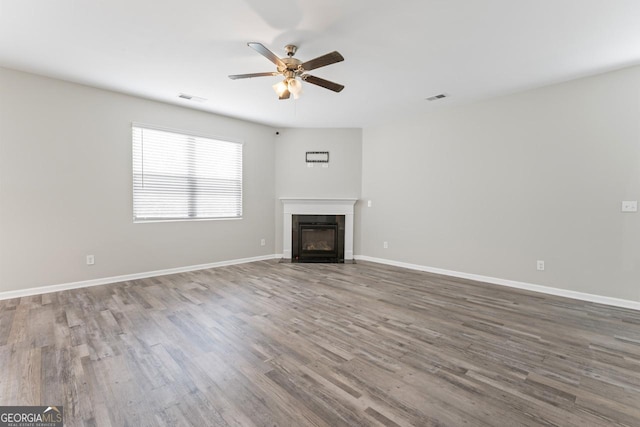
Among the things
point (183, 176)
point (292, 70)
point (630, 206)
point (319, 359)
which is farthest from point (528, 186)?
point (183, 176)

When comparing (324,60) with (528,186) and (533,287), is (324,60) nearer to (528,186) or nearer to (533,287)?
(528,186)

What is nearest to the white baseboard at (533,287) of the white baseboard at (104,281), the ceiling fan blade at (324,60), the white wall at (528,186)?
the white wall at (528,186)

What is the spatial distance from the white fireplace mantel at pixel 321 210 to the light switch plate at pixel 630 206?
12.6ft

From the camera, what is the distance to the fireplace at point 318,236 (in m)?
5.85

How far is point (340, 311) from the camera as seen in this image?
10.1 feet

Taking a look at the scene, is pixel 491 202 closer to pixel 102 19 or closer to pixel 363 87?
pixel 363 87

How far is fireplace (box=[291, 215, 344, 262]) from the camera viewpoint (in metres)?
5.85

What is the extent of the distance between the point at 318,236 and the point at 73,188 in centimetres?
397

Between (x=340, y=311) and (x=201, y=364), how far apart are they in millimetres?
1499

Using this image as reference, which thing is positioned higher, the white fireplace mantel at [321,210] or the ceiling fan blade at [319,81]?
the ceiling fan blade at [319,81]

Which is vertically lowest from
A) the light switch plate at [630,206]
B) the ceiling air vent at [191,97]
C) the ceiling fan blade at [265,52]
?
the light switch plate at [630,206]

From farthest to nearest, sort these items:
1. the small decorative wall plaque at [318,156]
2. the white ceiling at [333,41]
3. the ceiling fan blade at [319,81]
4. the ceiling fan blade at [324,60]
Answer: the small decorative wall plaque at [318,156], the ceiling fan blade at [319,81], the ceiling fan blade at [324,60], the white ceiling at [333,41]

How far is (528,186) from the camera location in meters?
4.00

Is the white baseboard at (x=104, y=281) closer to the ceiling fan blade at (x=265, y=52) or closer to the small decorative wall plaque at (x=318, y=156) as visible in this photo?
the small decorative wall plaque at (x=318, y=156)
